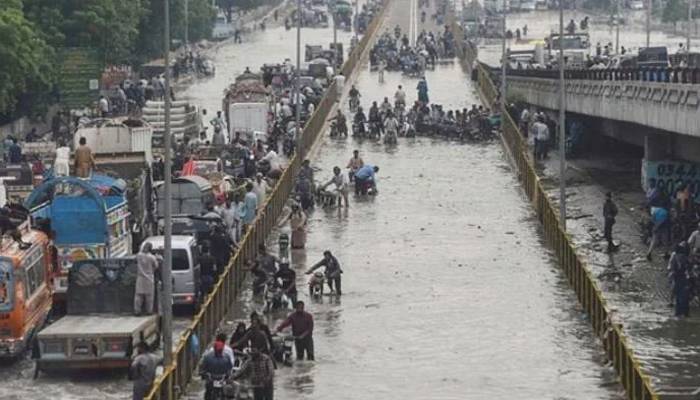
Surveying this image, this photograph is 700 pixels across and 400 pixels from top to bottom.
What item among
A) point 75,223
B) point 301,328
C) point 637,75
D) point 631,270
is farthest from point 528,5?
point 301,328

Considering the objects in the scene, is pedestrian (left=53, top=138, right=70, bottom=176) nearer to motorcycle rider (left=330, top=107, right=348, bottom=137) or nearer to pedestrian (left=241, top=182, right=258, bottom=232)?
pedestrian (left=241, top=182, right=258, bottom=232)

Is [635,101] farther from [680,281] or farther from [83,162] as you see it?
[680,281]

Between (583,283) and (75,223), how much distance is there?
9249mm

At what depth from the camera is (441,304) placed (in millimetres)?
42281

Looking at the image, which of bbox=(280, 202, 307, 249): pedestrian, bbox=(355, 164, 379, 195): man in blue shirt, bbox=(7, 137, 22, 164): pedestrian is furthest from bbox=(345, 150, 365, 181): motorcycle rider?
bbox=(280, 202, 307, 249): pedestrian

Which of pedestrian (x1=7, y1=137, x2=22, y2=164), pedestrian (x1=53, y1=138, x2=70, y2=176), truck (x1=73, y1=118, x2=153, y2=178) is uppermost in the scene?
truck (x1=73, y1=118, x2=153, y2=178)

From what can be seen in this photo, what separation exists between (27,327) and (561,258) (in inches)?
562

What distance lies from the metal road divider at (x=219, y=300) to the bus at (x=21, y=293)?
2485mm

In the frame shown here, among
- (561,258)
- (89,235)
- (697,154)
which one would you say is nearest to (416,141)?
(697,154)

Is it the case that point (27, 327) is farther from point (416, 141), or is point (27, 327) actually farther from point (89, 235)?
point (416, 141)

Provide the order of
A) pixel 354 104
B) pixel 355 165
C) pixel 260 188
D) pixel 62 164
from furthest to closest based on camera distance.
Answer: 1. pixel 354 104
2. pixel 355 165
3. pixel 260 188
4. pixel 62 164

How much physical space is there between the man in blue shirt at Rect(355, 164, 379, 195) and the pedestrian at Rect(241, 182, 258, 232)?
8.46 metres

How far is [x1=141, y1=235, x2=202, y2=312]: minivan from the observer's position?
132 ft

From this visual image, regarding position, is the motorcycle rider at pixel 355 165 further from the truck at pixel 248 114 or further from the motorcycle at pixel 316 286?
the motorcycle at pixel 316 286
